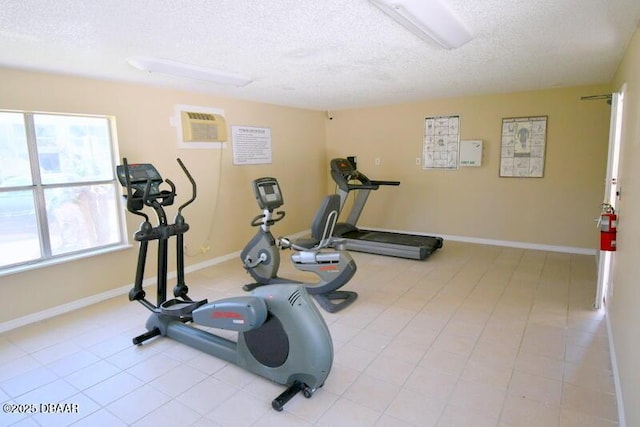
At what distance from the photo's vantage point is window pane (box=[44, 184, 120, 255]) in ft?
11.3

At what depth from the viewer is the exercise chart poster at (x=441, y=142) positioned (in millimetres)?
5535

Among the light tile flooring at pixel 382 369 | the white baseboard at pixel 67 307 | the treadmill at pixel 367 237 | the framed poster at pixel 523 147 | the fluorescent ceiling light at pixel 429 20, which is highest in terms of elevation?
the fluorescent ceiling light at pixel 429 20

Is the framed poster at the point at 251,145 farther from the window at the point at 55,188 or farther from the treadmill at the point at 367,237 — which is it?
the window at the point at 55,188

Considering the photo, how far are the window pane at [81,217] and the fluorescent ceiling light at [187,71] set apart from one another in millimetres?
1389

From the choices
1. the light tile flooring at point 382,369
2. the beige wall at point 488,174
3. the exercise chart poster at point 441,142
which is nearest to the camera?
the light tile flooring at point 382,369

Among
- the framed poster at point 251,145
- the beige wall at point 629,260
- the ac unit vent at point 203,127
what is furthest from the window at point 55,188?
the beige wall at point 629,260

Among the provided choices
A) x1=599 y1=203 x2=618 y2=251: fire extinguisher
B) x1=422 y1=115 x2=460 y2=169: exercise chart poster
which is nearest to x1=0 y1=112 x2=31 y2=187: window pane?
x1=599 y1=203 x2=618 y2=251: fire extinguisher

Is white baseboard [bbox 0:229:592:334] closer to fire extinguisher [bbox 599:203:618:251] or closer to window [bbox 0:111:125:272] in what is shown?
window [bbox 0:111:125:272]

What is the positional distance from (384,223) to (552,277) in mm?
2736

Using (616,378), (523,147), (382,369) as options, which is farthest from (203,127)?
(616,378)

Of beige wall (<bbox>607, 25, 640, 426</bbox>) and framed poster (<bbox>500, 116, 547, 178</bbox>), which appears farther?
framed poster (<bbox>500, 116, 547, 178</bbox>)

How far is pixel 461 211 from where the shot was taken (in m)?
5.64

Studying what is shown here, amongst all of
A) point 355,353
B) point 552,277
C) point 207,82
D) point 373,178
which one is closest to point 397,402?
point 355,353

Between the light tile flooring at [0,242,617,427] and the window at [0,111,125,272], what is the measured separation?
25.9 inches
